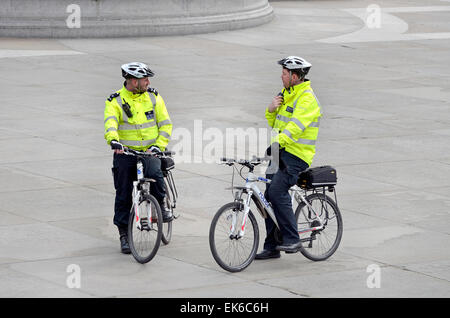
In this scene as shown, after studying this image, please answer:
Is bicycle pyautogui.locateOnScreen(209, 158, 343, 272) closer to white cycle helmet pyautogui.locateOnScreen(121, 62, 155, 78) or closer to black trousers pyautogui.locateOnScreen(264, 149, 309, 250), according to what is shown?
black trousers pyautogui.locateOnScreen(264, 149, 309, 250)

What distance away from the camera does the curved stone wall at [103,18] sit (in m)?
25.9

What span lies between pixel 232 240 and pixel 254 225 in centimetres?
24

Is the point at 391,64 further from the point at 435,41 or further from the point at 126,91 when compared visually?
the point at 126,91

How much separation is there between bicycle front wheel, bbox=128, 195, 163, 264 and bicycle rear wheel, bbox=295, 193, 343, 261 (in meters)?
1.36

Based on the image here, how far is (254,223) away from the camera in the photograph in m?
9.39

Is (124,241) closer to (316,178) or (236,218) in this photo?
(236,218)

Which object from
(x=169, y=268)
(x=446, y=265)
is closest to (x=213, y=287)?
(x=169, y=268)

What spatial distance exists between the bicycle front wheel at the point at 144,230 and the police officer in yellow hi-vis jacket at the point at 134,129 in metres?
0.20

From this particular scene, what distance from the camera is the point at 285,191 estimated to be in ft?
31.3

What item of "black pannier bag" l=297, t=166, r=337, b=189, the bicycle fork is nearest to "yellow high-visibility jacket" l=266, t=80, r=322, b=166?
"black pannier bag" l=297, t=166, r=337, b=189

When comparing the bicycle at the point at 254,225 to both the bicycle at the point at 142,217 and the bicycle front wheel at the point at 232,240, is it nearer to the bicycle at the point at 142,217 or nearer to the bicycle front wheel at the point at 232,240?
the bicycle front wheel at the point at 232,240

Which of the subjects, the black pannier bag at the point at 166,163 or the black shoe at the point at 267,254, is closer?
the black shoe at the point at 267,254

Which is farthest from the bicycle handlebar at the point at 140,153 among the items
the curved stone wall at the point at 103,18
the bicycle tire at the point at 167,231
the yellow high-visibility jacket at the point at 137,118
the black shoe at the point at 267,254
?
the curved stone wall at the point at 103,18

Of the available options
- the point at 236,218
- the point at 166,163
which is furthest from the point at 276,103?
the point at 166,163
